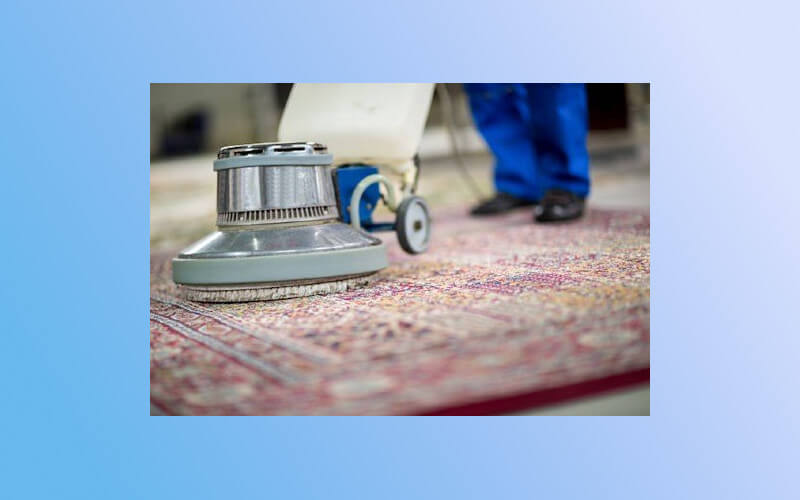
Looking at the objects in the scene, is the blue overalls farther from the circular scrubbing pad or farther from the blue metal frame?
the circular scrubbing pad

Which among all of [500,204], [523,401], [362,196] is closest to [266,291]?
[362,196]

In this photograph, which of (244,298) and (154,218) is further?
(154,218)

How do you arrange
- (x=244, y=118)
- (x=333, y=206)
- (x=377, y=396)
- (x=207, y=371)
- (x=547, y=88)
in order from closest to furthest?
1. (x=377, y=396)
2. (x=207, y=371)
3. (x=333, y=206)
4. (x=547, y=88)
5. (x=244, y=118)

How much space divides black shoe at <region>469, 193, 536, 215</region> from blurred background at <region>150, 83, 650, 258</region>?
17 centimetres

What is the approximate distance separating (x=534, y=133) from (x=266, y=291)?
118cm

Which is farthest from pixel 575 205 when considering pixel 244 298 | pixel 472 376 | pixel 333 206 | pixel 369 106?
pixel 472 376

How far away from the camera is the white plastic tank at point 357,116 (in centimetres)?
170

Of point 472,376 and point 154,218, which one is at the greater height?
point 154,218

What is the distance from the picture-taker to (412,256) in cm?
187

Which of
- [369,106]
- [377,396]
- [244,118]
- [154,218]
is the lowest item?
[377,396]

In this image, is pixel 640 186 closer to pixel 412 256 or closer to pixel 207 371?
pixel 412 256

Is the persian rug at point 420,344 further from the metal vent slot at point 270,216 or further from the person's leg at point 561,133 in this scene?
the person's leg at point 561,133

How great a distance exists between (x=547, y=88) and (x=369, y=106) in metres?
0.64

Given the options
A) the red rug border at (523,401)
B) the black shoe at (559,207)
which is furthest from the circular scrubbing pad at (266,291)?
the black shoe at (559,207)
